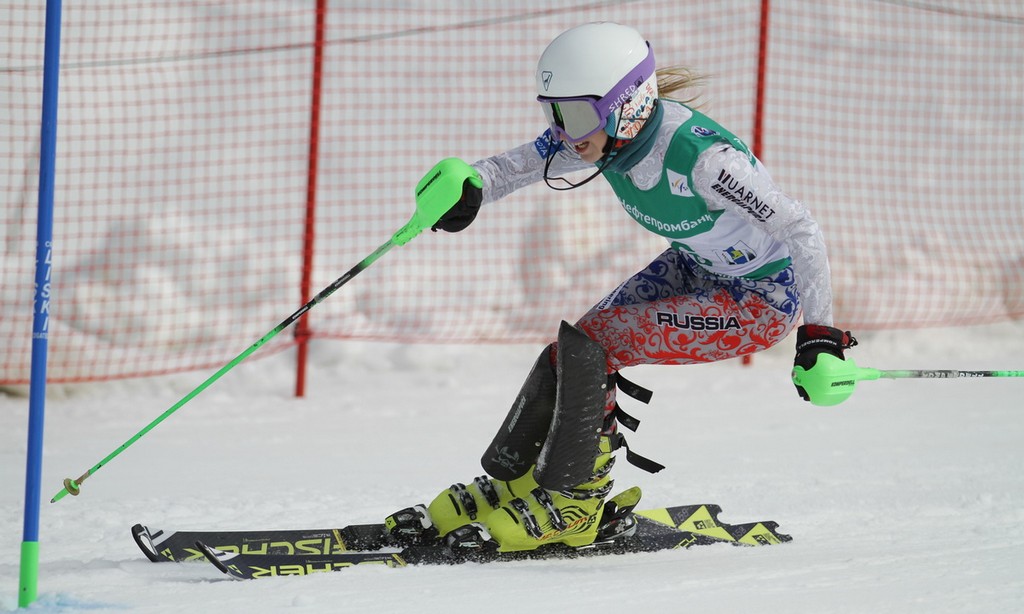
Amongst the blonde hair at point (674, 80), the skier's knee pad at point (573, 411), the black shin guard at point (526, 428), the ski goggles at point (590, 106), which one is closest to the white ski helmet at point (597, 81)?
the ski goggles at point (590, 106)

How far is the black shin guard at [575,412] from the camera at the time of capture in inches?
126

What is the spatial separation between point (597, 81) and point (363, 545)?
5.10 ft

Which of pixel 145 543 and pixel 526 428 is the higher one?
pixel 526 428

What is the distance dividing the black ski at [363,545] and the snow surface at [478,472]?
0.23 ft

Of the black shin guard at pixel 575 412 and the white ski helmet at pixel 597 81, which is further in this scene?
the black shin guard at pixel 575 412

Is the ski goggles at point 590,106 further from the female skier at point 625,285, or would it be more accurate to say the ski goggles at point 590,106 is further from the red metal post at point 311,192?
the red metal post at point 311,192

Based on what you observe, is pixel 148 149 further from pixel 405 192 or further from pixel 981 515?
pixel 981 515

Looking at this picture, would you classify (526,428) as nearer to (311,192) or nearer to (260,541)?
(260,541)

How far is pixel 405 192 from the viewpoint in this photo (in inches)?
334

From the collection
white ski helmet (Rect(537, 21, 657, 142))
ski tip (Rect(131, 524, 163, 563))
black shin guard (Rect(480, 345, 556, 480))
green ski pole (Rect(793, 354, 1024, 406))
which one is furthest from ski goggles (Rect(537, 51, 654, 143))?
ski tip (Rect(131, 524, 163, 563))

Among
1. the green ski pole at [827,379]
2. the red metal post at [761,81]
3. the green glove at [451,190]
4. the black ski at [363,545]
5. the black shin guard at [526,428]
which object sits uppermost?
the red metal post at [761,81]

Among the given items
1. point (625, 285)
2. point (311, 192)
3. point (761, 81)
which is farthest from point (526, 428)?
point (761, 81)

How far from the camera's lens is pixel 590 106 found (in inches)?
120

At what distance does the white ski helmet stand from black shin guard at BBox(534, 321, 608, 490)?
1.88 ft
